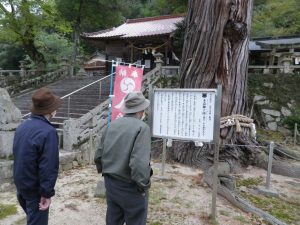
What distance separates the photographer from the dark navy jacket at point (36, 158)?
7.70 ft

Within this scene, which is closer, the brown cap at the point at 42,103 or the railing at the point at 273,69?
the brown cap at the point at 42,103

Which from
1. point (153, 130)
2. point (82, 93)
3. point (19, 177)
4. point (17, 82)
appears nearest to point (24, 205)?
point (19, 177)

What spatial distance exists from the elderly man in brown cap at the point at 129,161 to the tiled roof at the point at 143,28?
12.8m

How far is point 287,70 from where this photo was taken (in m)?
11.7

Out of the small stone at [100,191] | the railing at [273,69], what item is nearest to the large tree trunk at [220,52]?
the small stone at [100,191]

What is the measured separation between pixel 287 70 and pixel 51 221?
35.8 ft

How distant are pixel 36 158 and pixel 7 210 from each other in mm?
2274

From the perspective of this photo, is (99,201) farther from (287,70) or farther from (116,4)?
(116,4)

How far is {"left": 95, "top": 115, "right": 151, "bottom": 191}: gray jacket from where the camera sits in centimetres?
237

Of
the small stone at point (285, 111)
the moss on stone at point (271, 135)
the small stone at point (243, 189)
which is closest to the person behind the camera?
the small stone at point (243, 189)

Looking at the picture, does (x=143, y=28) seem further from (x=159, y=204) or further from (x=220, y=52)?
(x=159, y=204)

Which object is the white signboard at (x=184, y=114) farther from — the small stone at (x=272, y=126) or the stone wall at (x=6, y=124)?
the small stone at (x=272, y=126)

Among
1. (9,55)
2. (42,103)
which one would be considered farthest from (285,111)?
(9,55)

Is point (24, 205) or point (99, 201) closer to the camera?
point (24, 205)
